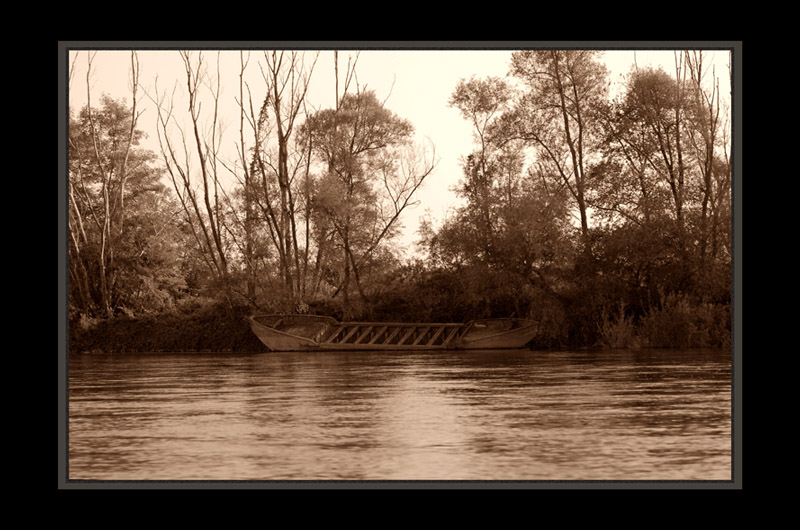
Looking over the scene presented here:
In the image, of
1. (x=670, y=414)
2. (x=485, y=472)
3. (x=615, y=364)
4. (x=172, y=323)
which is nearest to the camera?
(x=485, y=472)

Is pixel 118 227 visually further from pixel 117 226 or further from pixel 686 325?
pixel 686 325

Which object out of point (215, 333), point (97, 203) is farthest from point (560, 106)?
point (97, 203)

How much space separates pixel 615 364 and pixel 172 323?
14857 millimetres

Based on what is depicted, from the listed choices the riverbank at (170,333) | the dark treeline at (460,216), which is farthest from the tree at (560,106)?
the riverbank at (170,333)

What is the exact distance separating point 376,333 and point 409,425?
18.7 metres

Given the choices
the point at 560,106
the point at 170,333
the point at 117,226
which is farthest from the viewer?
the point at 170,333

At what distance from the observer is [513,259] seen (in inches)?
961

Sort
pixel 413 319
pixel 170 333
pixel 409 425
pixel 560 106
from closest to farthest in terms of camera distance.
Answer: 1. pixel 409 425
2. pixel 560 106
3. pixel 413 319
4. pixel 170 333

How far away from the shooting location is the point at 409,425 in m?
8.92

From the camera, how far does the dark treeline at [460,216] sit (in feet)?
74.3

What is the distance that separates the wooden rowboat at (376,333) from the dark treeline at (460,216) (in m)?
0.41
